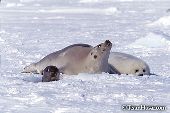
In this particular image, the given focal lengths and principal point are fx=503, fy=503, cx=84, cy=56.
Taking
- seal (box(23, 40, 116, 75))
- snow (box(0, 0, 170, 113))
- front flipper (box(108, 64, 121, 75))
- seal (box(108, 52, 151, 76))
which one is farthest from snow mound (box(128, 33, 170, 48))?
seal (box(23, 40, 116, 75))

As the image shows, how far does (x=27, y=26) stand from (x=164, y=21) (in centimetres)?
358

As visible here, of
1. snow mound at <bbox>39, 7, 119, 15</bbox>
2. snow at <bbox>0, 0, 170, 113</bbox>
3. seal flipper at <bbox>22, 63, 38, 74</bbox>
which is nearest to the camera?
snow at <bbox>0, 0, 170, 113</bbox>

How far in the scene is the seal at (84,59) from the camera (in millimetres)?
5062

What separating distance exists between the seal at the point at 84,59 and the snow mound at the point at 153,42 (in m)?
3.33

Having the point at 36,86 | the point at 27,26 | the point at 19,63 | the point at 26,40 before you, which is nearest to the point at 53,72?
the point at 36,86

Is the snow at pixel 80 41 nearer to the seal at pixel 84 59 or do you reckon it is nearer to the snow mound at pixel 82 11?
the snow mound at pixel 82 11

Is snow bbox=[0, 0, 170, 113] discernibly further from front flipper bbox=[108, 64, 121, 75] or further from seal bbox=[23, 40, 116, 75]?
front flipper bbox=[108, 64, 121, 75]

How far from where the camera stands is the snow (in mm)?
3432

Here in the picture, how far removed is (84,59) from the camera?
5.22 meters

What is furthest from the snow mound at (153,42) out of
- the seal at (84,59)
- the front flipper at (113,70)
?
the seal at (84,59)

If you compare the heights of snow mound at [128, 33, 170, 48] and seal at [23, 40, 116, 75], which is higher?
snow mound at [128, 33, 170, 48]

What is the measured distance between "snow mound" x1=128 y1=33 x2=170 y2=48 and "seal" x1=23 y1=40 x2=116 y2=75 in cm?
333

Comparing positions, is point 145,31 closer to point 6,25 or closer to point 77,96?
point 6,25

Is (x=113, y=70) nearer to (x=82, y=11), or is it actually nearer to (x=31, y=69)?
(x=31, y=69)
